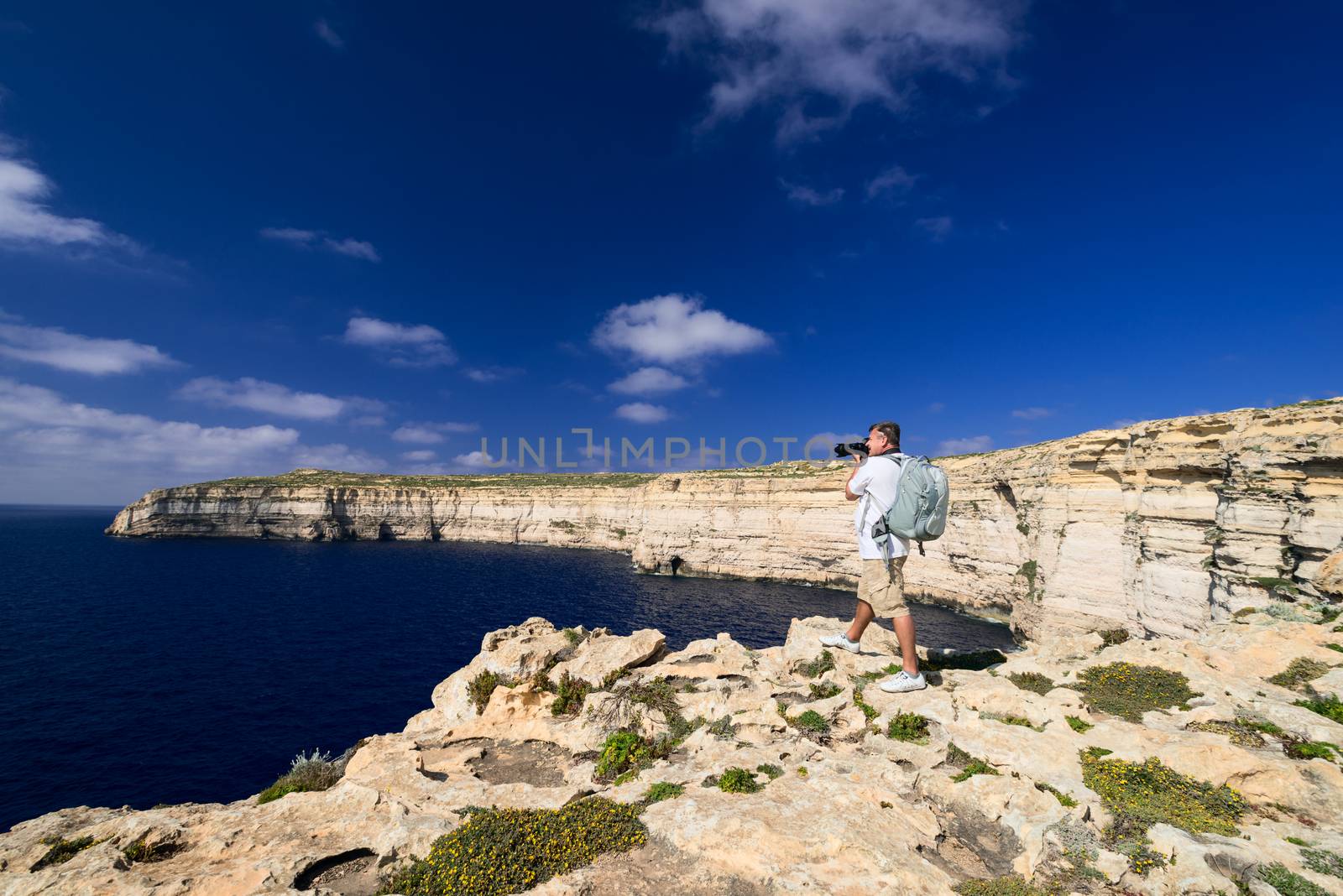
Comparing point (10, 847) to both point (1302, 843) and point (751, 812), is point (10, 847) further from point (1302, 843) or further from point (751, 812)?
point (1302, 843)

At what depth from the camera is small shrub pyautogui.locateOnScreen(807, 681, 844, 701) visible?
9500 mm

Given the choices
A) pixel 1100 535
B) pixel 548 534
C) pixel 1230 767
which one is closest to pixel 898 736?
pixel 1230 767

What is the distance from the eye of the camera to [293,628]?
42.6 meters

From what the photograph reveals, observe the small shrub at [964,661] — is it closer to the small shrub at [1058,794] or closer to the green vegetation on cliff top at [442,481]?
the small shrub at [1058,794]

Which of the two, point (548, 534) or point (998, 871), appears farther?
point (548, 534)

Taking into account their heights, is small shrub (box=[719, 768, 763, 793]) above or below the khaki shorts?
below

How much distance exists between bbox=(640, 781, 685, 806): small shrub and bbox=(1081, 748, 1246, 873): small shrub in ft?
15.0

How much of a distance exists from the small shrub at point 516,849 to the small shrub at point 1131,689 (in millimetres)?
7433

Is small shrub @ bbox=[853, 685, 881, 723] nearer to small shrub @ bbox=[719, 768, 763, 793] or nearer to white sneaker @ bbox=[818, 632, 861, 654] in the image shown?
white sneaker @ bbox=[818, 632, 861, 654]

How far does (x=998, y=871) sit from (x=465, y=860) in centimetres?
559

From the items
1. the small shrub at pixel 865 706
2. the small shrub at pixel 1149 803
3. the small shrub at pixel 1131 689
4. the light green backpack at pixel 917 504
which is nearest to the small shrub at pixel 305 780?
the small shrub at pixel 865 706

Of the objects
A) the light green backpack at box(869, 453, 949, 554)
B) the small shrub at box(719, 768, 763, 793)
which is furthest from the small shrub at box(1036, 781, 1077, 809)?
the small shrub at box(719, 768, 763, 793)

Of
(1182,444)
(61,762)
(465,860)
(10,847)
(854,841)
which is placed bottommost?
(61,762)

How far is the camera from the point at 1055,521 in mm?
34625
